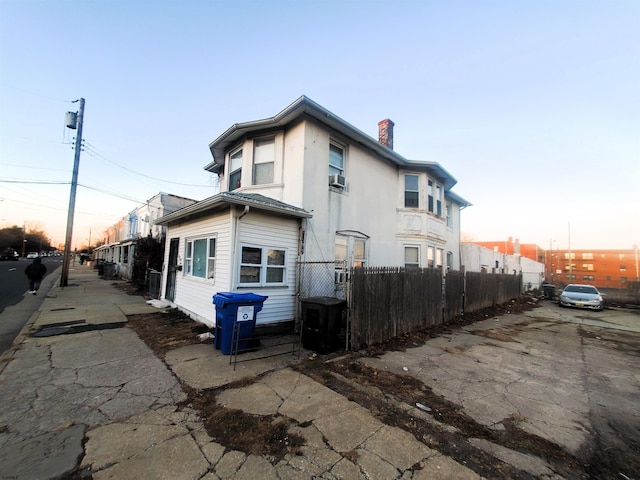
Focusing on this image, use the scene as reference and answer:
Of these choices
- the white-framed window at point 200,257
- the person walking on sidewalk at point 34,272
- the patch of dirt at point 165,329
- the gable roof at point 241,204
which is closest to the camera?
the patch of dirt at point 165,329

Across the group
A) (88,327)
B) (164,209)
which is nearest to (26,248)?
(164,209)

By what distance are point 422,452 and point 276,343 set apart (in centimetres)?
438

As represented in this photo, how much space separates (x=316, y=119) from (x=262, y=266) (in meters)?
5.06

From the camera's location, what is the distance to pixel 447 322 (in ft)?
33.3

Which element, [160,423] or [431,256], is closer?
[160,423]

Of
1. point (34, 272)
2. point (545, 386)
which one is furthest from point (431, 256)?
point (34, 272)

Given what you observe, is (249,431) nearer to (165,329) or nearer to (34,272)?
(165,329)

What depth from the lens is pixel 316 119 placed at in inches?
354

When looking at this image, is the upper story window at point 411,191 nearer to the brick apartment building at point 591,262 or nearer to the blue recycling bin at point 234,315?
the blue recycling bin at point 234,315

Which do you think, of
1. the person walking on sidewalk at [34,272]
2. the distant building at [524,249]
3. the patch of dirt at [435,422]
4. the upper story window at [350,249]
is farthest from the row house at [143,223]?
the distant building at [524,249]

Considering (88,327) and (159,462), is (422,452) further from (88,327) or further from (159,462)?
(88,327)

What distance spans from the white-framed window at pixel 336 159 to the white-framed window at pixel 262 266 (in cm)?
371

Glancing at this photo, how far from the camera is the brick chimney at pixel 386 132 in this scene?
41.9 ft

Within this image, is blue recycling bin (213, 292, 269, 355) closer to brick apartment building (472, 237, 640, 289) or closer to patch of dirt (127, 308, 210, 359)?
patch of dirt (127, 308, 210, 359)
